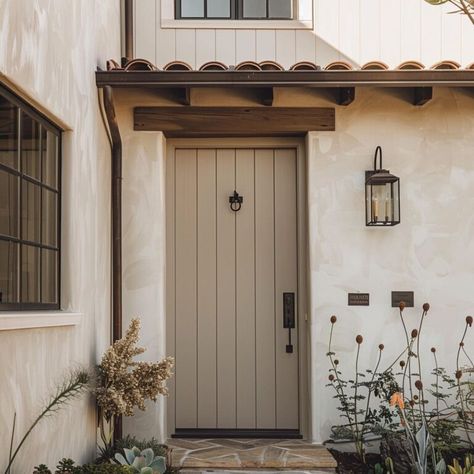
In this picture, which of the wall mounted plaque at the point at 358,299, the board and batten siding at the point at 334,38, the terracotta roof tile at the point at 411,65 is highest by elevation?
the board and batten siding at the point at 334,38

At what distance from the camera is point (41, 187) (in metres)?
5.18

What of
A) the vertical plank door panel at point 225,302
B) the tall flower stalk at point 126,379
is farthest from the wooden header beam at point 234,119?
the tall flower stalk at point 126,379

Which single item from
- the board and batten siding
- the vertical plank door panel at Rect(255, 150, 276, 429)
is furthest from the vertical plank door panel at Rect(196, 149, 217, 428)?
the board and batten siding

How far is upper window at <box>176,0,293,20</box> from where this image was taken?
7.54m

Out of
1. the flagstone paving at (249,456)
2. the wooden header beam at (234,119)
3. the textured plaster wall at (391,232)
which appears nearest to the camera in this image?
the flagstone paving at (249,456)

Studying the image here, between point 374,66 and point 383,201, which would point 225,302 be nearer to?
point 383,201

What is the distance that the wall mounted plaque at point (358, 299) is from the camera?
701 cm

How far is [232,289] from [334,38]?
7.90ft

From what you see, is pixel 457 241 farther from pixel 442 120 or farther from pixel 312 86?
pixel 312 86

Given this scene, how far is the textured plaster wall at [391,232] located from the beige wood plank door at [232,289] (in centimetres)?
40

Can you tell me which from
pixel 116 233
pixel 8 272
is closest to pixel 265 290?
pixel 116 233

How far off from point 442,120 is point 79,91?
10.3 ft

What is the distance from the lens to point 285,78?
647cm

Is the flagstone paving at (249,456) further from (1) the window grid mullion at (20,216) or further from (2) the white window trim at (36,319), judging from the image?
(1) the window grid mullion at (20,216)
